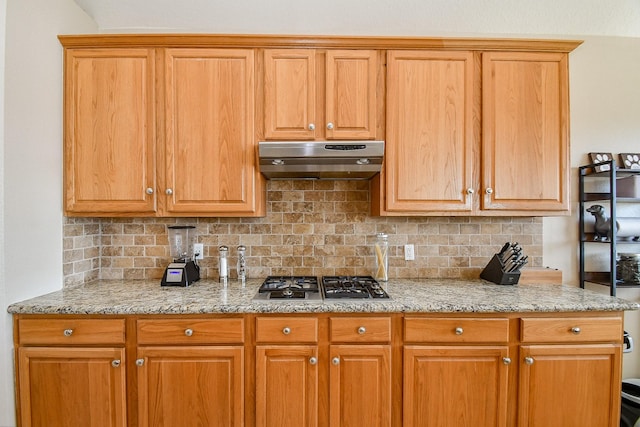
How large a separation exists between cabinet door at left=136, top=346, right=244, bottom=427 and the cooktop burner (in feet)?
1.85

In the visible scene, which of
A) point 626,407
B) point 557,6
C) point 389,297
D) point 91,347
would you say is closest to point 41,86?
point 91,347

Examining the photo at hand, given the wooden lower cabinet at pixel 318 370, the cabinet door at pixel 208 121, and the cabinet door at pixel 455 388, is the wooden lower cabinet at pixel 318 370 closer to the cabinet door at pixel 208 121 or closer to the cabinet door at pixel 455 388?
the cabinet door at pixel 455 388

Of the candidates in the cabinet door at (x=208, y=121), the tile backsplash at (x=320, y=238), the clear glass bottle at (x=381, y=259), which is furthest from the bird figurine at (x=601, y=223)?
the cabinet door at (x=208, y=121)

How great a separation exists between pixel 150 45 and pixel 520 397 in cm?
282

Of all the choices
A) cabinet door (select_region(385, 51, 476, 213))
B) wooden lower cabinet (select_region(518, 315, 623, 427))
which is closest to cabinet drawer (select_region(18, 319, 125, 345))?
cabinet door (select_region(385, 51, 476, 213))

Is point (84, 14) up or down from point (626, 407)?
up

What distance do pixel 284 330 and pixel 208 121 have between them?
1.28 m

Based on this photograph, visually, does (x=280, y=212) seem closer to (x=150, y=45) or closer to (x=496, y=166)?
(x=150, y=45)

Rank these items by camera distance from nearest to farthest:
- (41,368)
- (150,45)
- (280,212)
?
1. (41,368)
2. (150,45)
3. (280,212)

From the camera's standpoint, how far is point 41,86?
62.6 inches

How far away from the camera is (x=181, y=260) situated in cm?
190

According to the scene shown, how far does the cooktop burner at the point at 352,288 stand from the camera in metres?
1.58

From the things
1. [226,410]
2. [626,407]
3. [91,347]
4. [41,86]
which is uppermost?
[41,86]

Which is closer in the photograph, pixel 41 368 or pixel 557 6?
pixel 41 368
